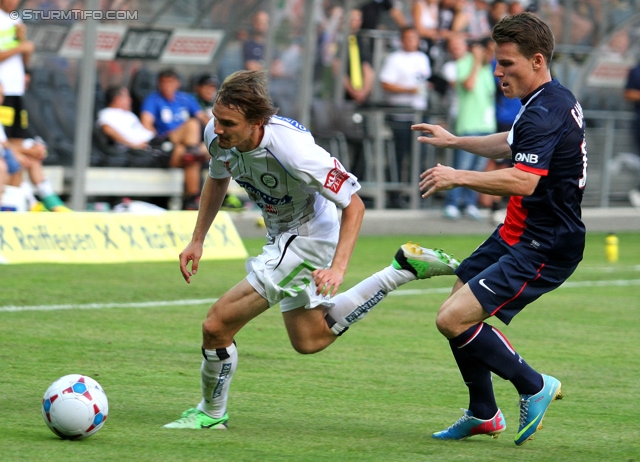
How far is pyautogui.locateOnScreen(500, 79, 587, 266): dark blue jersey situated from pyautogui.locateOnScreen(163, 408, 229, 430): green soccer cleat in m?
1.64

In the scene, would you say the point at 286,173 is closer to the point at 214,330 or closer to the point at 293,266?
the point at 293,266

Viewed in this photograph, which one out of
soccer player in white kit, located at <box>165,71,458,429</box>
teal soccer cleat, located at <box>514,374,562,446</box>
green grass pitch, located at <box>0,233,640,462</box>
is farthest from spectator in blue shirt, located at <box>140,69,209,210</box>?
teal soccer cleat, located at <box>514,374,562,446</box>

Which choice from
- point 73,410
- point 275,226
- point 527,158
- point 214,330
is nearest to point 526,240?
point 527,158

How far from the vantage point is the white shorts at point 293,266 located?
5.70 metres

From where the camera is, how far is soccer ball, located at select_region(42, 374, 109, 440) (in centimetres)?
513

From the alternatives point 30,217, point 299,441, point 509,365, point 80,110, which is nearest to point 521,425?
point 509,365

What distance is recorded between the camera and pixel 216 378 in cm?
566

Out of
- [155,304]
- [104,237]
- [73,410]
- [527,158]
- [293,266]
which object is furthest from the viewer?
[104,237]

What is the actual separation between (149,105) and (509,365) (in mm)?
10535

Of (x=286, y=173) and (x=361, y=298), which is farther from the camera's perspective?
(x=361, y=298)

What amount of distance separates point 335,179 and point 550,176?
1.01 m

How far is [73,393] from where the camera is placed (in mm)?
5191

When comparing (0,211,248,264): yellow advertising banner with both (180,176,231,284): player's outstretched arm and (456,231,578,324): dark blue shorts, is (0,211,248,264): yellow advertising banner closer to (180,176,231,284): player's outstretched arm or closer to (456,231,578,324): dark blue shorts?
(180,176,231,284): player's outstretched arm

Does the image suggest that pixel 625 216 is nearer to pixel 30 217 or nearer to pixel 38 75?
pixel 38 75
